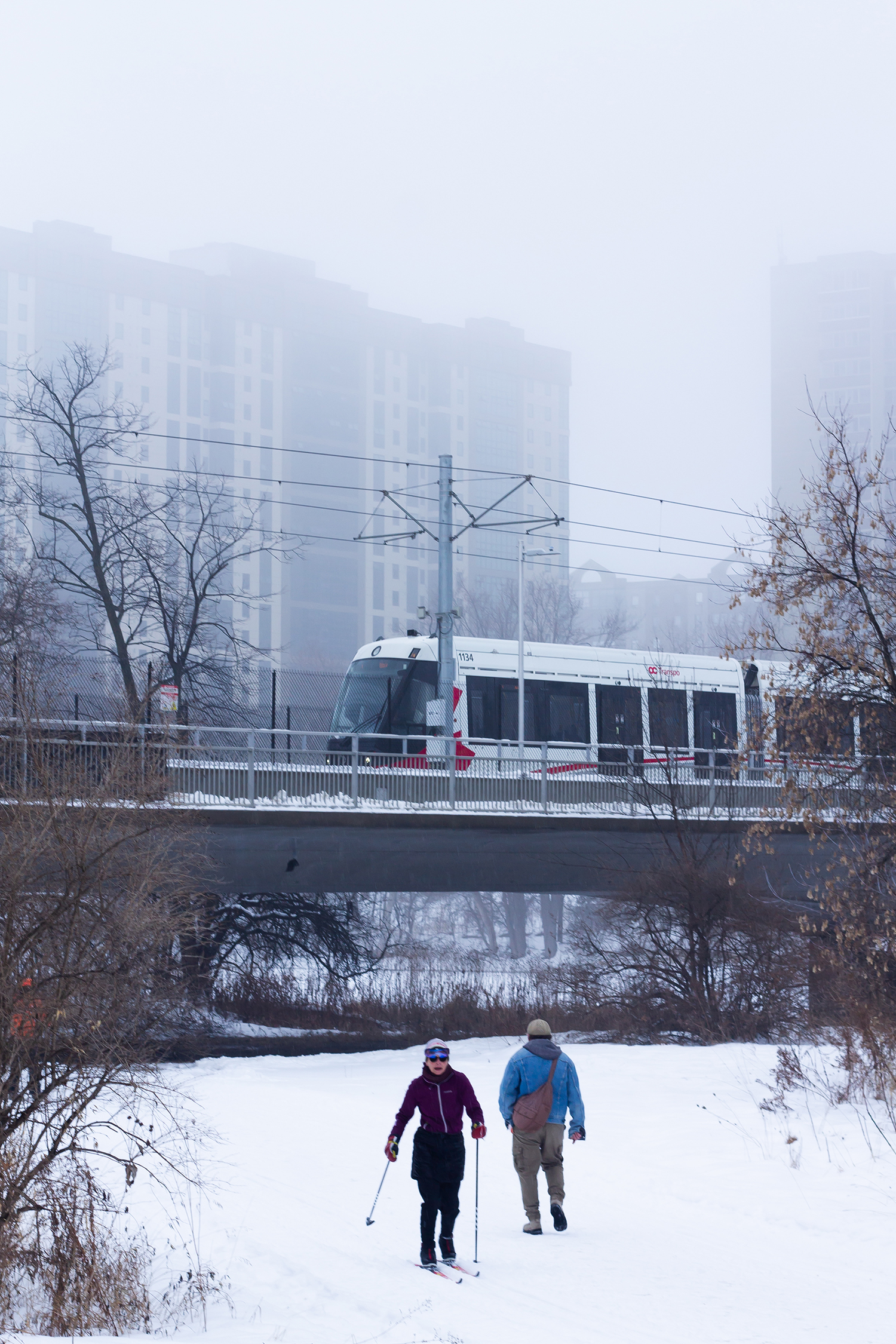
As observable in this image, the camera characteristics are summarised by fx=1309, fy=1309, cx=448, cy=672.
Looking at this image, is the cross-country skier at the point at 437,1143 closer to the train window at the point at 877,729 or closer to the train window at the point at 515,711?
the train window at the point at 877,729

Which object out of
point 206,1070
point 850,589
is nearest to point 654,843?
point 206,1070

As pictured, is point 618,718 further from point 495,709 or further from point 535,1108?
point 535,1108

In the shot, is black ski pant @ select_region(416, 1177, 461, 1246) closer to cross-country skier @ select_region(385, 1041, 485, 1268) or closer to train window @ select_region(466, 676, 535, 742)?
cross-country skier @ select_region(385, 1041, 485, 1268)

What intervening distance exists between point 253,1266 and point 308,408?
437ft

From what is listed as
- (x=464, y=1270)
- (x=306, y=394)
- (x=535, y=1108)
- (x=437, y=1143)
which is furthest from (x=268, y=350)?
(x=464, y=1270)

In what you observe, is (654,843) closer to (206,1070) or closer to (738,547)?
(206,1070)

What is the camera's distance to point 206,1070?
23000mm

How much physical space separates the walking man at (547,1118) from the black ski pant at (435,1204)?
942 mm

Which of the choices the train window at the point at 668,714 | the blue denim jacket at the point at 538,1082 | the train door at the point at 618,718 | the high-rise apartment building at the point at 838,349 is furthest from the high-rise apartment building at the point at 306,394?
the blue denim jacket at the point at 538,1082

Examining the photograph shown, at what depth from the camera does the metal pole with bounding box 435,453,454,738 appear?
2558 centimetres

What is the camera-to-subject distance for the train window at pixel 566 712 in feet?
99.7

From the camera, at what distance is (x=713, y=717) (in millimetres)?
32688

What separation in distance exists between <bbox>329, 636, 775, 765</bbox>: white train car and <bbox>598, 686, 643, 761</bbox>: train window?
0.07ft

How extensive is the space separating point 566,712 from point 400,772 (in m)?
6.76
